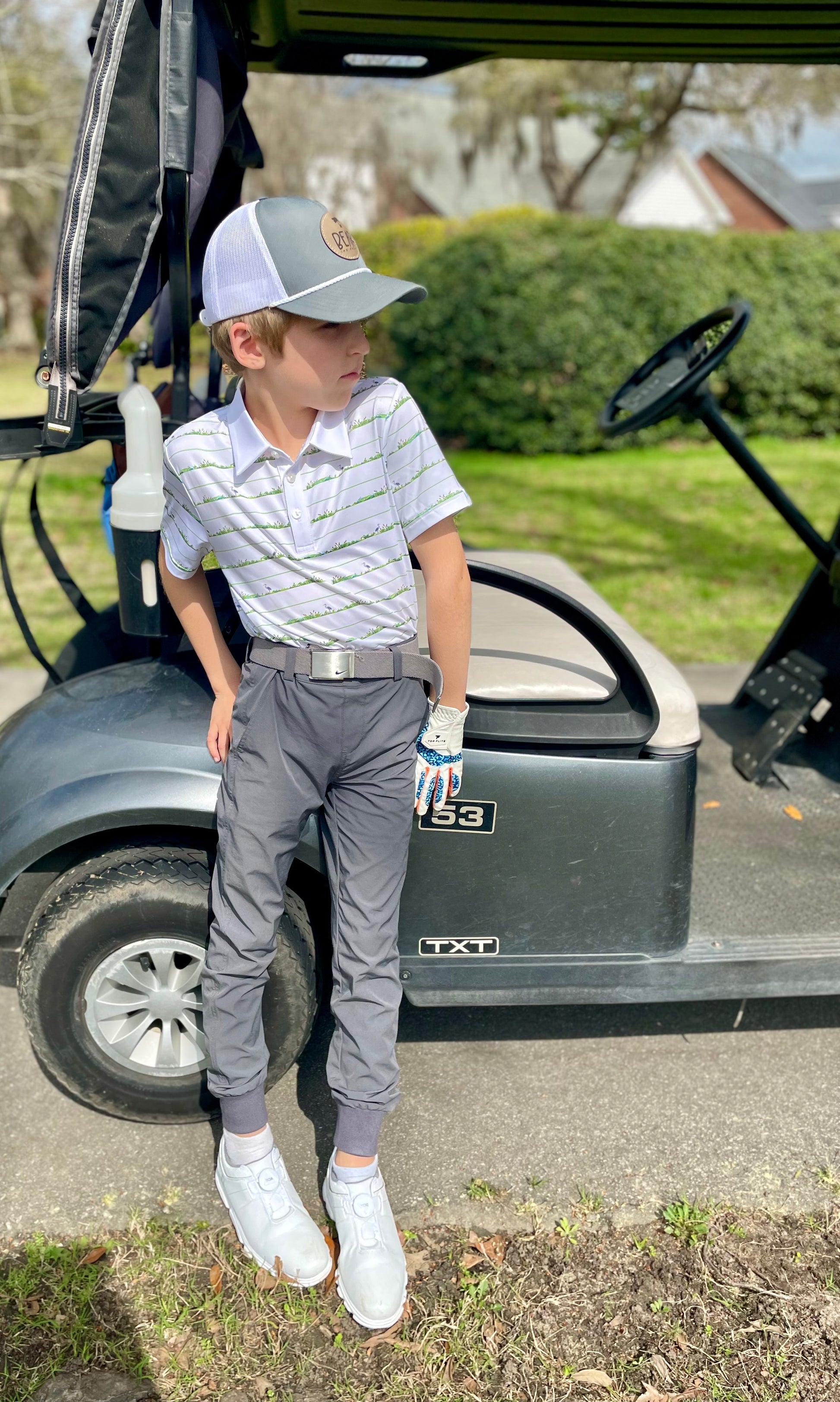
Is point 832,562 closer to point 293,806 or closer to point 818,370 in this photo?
point 293,806

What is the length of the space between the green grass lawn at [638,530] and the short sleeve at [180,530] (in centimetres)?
288

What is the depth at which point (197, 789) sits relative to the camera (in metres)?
2.01

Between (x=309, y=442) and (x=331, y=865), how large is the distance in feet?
2.43

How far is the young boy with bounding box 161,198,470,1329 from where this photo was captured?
1.64 metres

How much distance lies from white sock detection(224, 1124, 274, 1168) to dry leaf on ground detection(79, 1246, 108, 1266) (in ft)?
0.87

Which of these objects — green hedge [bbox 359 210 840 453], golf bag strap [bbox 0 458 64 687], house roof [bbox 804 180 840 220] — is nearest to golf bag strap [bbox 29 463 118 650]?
golf bag strap [bbox 0 458 64 687]

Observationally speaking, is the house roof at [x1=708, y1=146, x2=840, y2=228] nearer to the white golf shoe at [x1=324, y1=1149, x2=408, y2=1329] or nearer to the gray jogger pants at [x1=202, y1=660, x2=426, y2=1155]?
the gray jogger pants at [x1=202, y1=660, x2=426, y2=1155]

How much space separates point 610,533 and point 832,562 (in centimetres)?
434

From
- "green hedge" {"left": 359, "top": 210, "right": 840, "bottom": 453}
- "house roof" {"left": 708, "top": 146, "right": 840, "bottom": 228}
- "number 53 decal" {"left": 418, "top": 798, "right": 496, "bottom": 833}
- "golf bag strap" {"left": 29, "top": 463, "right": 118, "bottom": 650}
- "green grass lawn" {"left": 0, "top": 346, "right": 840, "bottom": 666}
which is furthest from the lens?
"house roof" {"left": 708, "top": 146, "right": 840, "bottom": 228}

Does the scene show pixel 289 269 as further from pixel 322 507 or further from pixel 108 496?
pixel 108 496

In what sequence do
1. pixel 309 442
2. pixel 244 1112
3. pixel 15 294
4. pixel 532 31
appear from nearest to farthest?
pixel 309 442, pixel 244 1112, pixel 532 31, pixel 15 294

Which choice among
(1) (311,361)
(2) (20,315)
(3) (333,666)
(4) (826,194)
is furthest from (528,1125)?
(4) (826,194)

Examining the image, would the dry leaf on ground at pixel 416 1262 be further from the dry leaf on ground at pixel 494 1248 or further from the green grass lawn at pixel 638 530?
the green grass lawn at pixel 638 530

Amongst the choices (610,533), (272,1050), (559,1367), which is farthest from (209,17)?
(610,533)
